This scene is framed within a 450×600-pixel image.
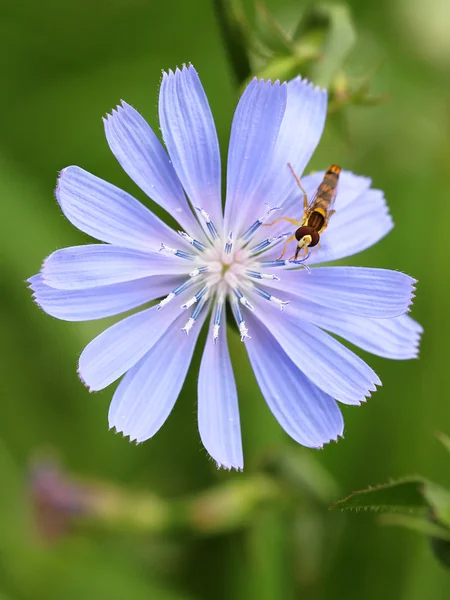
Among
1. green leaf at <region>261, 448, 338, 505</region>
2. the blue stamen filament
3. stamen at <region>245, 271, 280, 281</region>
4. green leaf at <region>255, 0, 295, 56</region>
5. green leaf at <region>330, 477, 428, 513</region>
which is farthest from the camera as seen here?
green leaf at <region>261, 448, 338, 505</region>

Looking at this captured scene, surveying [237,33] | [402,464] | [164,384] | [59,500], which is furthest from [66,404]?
[237,33]

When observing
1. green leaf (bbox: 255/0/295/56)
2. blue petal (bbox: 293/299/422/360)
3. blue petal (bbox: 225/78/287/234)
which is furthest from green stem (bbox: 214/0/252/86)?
blue petal (bbox: 293/299/422/360)

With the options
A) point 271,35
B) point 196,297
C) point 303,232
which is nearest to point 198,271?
point 196,297

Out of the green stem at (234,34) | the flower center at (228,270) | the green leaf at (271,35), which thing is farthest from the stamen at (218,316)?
the green leaf at (271,35)

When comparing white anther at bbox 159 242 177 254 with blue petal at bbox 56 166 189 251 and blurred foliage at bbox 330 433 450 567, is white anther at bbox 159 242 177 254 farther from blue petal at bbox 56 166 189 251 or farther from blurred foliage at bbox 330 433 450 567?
blurred foliage at bbox 330 433 450 567

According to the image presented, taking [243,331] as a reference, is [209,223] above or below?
above

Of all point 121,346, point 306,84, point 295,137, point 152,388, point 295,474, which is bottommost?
point 295,474

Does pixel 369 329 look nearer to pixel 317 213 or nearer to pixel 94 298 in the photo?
pixel 317 213
